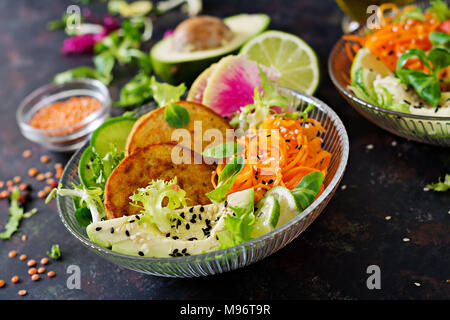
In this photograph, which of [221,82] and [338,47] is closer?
[221,82]

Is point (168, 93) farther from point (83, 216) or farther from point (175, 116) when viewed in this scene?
point (83, 216)

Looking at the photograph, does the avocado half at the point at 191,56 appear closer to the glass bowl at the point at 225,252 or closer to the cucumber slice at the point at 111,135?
the cucumber slice at the point at 111,135

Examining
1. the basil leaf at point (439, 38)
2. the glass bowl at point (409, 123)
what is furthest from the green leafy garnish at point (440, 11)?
the glass bowl at point (409, 123)

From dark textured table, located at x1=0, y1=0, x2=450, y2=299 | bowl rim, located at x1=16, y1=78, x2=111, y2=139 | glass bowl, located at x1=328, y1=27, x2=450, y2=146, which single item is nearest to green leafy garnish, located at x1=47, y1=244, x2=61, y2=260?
dark textured table, located at x1=0, y1=0, x2=450, y2=299

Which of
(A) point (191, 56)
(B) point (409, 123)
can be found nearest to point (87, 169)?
(A) point (191, 56)

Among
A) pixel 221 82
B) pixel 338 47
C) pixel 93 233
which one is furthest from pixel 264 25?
pixel 93 233

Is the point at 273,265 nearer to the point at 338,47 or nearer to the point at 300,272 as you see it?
the point at 300,272
